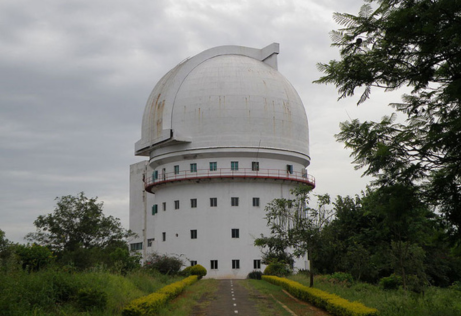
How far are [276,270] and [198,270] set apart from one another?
6.38 m

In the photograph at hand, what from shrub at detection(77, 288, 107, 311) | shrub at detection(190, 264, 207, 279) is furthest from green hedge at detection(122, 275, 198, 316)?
shrub at detection(190, 264, 207, 279)

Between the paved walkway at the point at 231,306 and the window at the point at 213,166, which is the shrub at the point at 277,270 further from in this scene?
the paved walkway at the point at 231,306

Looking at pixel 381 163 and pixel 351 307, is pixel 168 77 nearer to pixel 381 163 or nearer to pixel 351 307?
pixel 351 307

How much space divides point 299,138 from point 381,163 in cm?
4166

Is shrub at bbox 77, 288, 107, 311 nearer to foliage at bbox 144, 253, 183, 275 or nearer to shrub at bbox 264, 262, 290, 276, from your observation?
shrub at bbox 264, 262, 290, 276

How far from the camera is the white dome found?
47.4 metres

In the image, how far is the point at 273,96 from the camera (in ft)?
162

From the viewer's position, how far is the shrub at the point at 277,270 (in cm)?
3885

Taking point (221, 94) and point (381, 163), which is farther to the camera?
point (221, 94)

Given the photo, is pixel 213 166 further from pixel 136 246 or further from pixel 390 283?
pixel 390 283

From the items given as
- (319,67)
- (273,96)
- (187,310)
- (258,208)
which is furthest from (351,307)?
(273,96)

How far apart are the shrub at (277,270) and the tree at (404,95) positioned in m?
29.1

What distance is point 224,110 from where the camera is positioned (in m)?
47.6

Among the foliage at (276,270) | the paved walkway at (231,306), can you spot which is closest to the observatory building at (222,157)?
the foliage at (276,270)
